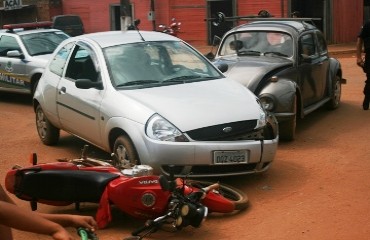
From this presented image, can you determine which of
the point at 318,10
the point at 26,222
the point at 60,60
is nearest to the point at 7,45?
the point at 60,60

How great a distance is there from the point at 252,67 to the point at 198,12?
62.3 ft

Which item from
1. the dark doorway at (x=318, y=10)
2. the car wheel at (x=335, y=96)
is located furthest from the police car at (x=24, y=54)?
the dark doorway at (x=318, y=10)

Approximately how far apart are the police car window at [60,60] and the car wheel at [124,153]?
2192 mm

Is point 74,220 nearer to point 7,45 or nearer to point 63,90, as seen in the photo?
point 63,90

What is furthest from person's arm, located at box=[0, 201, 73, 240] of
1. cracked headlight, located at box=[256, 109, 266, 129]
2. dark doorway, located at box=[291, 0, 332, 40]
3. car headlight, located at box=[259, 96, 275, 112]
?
dark doorway, located at box=[291, 0, 332, 40]

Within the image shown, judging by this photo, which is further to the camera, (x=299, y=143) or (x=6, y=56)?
(x=6, y=56)

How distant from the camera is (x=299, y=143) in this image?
29.2 feet

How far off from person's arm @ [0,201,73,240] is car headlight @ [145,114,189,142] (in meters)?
3.75

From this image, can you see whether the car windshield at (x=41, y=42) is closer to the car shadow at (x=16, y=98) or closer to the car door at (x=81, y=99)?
the car shadow at (x=16, y=98)

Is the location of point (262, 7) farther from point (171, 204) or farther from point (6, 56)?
point (171, 204)

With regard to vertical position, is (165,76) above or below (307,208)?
above

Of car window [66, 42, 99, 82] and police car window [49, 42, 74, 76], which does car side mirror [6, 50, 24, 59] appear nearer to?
police car window [49, 42, 74, 76]

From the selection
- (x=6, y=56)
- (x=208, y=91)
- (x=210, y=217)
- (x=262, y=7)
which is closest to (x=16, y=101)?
(x=6, y=56)

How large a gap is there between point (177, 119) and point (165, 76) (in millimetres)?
1224
